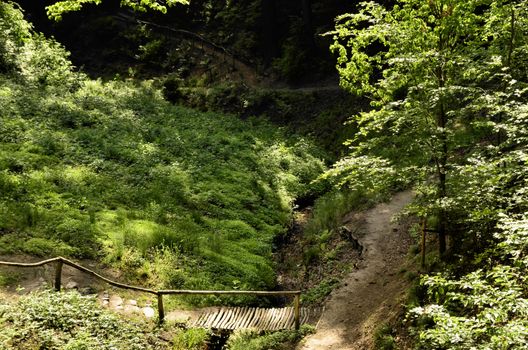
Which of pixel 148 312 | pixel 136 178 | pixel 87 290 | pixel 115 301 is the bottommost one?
pixel 148 312

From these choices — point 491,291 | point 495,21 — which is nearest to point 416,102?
point 495,21

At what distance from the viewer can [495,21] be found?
1025 centimetres

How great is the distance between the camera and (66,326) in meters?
9.26

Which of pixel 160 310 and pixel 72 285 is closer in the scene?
pixel 160 310

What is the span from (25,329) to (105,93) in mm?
20204

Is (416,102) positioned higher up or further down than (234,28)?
further down

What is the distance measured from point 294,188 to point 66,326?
13889mm

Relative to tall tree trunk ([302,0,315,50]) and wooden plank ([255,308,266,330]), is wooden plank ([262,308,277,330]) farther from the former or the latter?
tall tree trunk ([302,0,315,50])

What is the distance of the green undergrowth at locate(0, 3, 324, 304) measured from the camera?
13133mm

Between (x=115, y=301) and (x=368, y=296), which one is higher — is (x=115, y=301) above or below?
above

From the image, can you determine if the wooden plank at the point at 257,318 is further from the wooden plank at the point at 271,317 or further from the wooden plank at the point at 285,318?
the wooden plank at the point at 285,318

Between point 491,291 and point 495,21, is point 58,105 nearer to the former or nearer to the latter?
point 495,21

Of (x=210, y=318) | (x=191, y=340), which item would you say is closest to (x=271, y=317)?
(x=210, y=318)

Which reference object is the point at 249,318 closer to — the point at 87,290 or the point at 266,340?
the point at 266,340
